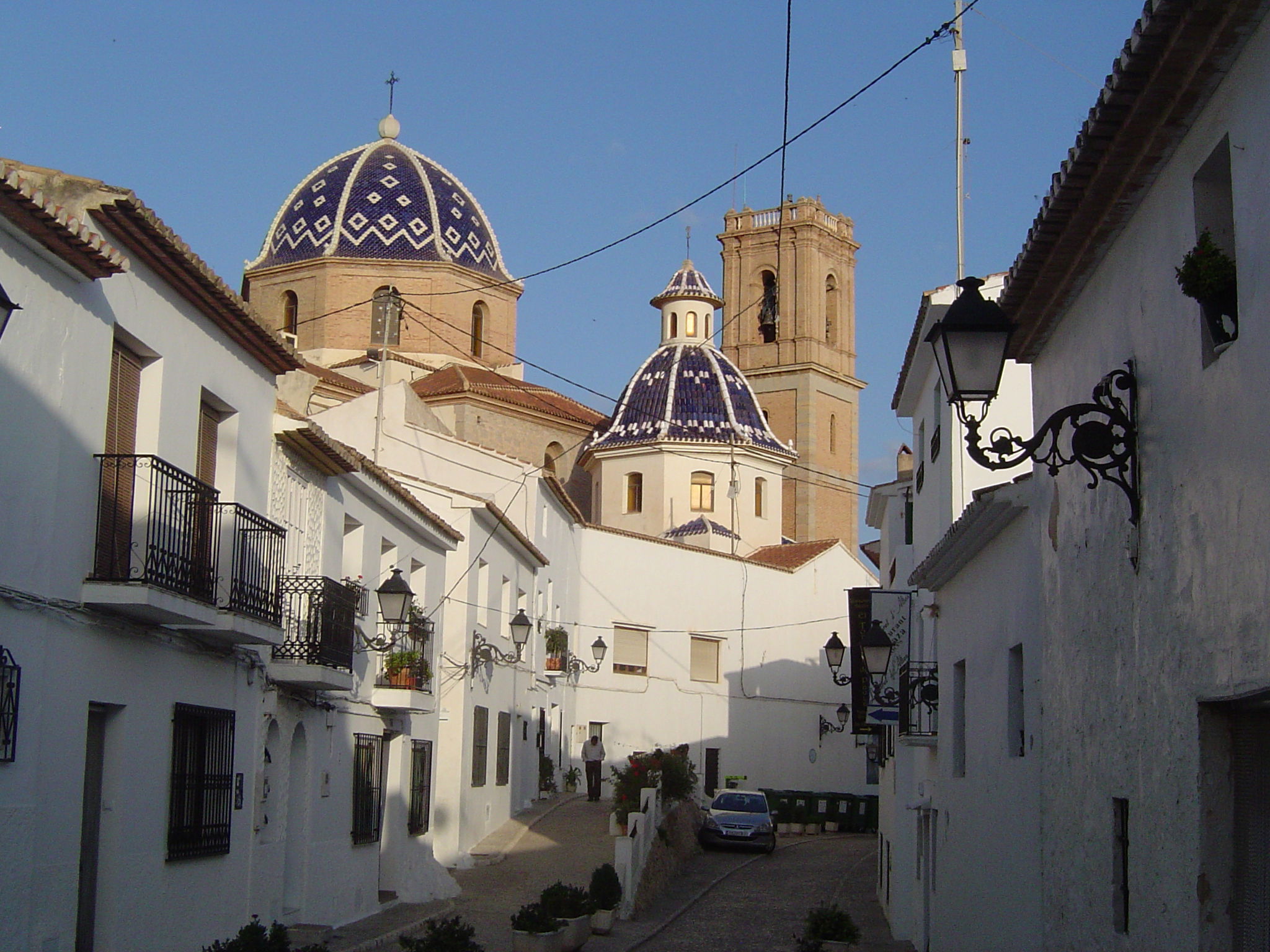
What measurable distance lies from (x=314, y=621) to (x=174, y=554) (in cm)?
382

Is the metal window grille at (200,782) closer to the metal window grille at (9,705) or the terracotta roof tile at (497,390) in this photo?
the metal window grille at (9,705)

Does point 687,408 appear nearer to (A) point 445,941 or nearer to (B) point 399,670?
(B) point 399,670

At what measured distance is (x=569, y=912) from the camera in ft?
55.4

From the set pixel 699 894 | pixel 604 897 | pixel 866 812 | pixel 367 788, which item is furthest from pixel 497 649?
pixel 866 812

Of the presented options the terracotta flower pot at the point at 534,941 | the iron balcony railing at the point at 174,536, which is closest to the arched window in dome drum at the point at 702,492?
the terracotta flower pot at the point at 534,941

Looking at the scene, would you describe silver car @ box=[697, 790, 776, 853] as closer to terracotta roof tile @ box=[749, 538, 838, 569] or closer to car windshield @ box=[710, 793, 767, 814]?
car windshield @ box=[710, 793, 767, 814]

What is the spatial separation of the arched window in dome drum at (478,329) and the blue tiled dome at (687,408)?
423 cm

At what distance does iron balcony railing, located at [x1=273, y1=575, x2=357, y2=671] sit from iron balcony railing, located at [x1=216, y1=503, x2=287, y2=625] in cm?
73

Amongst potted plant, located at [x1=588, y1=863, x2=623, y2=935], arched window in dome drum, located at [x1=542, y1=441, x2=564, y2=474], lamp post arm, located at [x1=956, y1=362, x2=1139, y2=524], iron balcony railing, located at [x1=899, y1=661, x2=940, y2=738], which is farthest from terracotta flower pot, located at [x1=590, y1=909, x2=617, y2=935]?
arched window in dome drum, located at [x1=542, y1=441, x2=564, y2=474]

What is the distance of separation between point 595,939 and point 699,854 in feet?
34.7

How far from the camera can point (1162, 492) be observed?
6633 mm

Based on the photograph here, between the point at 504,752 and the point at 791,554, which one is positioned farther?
the point at 791,554

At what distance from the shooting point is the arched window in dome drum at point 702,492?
1763 inches

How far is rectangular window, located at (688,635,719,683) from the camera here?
129 feet
